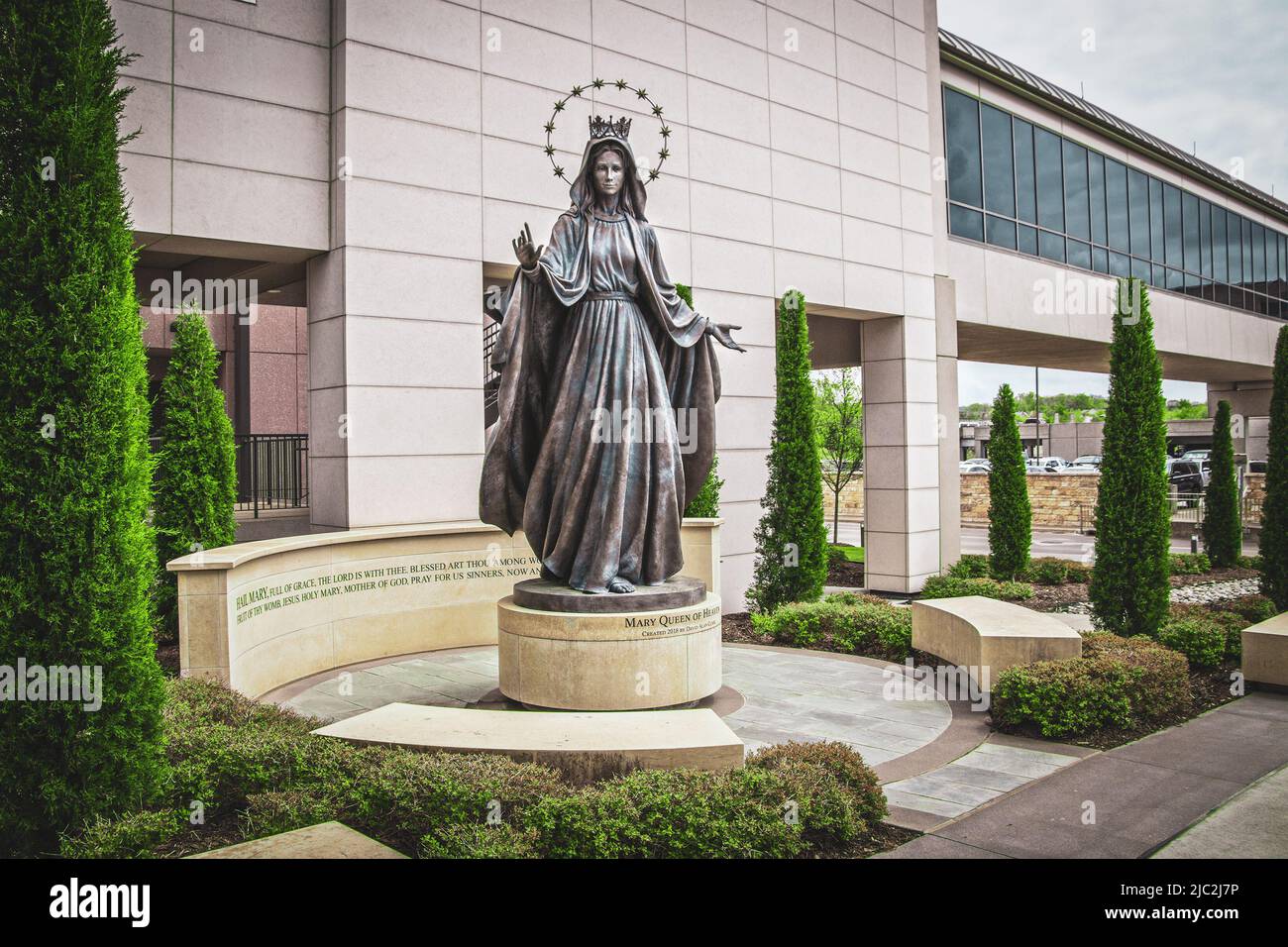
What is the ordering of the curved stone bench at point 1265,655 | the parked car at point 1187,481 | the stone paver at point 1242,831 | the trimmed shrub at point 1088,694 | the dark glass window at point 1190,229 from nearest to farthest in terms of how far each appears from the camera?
the stone paver at point 1242,831, the trimmed shrub at point 1088,694, the curved stone bench at point 1265,655, the dark glass window at point 1190,229, the parked car at point 1187,481

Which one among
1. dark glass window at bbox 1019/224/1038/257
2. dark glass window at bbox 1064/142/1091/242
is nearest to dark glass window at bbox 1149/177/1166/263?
dark glass window at bbox 1064/142/1091/242

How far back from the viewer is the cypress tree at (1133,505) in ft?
36.7

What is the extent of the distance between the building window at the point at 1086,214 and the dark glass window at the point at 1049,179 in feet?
0.08

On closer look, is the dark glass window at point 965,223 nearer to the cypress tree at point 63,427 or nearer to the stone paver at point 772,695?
the stone paver at point 772,695

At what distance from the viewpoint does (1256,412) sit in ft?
123

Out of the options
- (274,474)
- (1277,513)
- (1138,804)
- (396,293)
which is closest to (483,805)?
(1138,804)

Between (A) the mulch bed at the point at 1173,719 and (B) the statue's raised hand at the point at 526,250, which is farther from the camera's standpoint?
(A) the mulch bed at the point at 1173,719

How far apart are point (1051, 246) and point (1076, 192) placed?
2.13 meters

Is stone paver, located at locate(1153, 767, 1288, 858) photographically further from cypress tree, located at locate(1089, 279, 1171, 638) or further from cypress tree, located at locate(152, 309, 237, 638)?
cypress tree, located at locate(152, 309, 237, 638)

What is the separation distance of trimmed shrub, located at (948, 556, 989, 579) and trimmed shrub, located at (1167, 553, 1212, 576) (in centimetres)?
402

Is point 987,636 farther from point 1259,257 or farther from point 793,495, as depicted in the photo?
point 1259,257

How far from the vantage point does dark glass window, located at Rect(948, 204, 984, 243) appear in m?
20.4

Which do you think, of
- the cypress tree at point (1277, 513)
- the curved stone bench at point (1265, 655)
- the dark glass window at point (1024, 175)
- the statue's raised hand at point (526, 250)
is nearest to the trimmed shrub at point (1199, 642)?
the curved stone bench at point (1265, 655)
